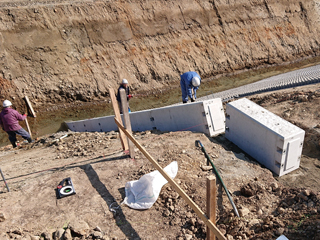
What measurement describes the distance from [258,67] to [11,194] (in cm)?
1424

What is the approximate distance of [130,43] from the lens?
13.0m

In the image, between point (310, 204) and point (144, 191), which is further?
point (144, 191)

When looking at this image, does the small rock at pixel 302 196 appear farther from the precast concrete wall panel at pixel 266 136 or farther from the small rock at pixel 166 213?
the small rock at pixel 166 213

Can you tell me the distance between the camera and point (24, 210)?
4195mm

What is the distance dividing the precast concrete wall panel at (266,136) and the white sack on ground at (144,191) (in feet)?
6.90

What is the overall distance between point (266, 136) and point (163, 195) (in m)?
2.23

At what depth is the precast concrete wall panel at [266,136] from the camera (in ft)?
15.2

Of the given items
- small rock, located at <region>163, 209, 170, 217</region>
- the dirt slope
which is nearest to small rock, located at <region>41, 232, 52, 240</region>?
the dirt slope

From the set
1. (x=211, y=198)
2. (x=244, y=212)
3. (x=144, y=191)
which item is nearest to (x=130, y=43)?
(x=144, y=191)

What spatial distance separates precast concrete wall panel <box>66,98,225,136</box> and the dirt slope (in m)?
0.34

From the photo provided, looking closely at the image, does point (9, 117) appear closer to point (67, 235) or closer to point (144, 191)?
point (67, 235)

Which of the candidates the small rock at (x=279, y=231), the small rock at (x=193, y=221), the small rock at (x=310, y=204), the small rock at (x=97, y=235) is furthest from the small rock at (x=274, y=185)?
the small rock at (x=97, y=235)

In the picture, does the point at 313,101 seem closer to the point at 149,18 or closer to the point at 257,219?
the point at 257,219

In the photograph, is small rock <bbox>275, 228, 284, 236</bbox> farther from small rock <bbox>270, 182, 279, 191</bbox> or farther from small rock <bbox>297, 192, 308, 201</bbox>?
small rock <bbox>270, 182, 279, 191</bbox>
